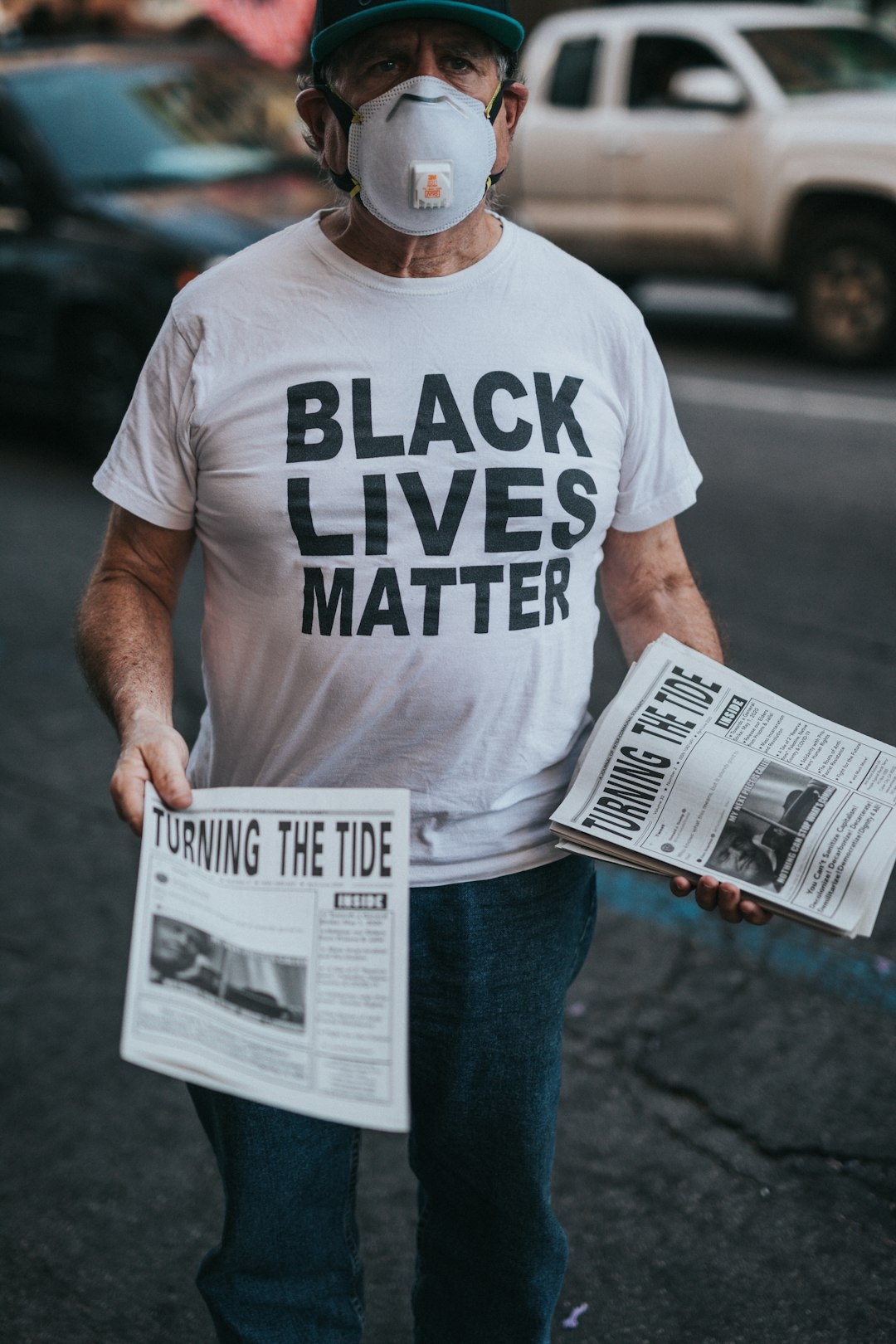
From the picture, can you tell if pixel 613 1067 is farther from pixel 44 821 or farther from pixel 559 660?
pixel 44 821

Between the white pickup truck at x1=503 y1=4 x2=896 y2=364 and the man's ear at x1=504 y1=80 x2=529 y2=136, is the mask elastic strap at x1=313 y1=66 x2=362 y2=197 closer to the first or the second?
the man's ear at x1=504 y1=80 x2=529 y2=136

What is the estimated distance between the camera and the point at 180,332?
1.76m

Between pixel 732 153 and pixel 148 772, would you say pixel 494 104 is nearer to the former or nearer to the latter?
pixel 148 772

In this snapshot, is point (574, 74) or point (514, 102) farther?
point (574, 74)

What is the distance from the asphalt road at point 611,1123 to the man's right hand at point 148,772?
1.25 m

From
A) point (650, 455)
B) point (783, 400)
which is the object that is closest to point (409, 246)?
point (650, 455)

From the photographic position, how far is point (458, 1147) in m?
1.91

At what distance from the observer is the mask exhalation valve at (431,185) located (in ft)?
5.66

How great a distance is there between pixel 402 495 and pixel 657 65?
9585 mm

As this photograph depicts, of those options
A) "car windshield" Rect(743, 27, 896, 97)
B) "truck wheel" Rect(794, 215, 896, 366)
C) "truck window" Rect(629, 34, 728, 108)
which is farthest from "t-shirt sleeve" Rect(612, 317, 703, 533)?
"truck window" Rect(629, 34, 728, 108)

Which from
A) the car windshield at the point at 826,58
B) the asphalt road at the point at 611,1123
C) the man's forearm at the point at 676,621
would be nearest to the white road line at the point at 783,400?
the car windshield at the point at 826,58

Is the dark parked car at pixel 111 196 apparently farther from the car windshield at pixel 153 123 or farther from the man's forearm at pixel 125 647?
the man's forearm at pixel 125 647

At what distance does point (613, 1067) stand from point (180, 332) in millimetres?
1920

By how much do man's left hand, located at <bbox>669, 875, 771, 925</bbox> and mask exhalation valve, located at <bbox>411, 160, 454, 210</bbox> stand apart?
84 centimetres
